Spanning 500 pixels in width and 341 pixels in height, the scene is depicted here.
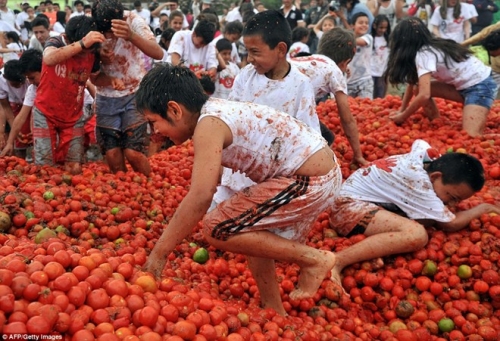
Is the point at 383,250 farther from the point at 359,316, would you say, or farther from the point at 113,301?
the point at 113,301

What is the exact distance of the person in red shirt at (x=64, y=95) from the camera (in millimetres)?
5043

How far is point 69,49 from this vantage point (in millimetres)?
4898

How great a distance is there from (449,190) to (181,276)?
212 cm

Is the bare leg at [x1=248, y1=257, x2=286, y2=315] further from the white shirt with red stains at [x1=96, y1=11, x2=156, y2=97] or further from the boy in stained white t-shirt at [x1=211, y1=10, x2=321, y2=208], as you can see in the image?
the white shirt with red stains at [x1=96, y1=11, x2=156, y2=97]

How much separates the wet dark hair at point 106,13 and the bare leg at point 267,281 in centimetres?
299

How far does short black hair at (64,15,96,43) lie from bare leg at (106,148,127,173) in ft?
3.91

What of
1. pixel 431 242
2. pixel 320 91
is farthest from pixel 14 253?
pixel 320 91

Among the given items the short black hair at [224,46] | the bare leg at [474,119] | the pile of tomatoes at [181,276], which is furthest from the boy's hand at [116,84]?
the short black hair at [224,46]

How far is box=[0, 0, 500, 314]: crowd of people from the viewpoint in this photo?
9.86 feet

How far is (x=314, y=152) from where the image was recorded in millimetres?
3184

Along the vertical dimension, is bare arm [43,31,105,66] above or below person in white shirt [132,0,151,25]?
above

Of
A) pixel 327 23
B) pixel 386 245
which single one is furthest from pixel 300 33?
pixel 386 245

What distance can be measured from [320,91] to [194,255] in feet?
7.01

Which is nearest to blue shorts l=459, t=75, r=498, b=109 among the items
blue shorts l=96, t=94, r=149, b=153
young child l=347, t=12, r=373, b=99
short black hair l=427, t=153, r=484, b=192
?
short black hair l=427, t=153, r=484, b=192
